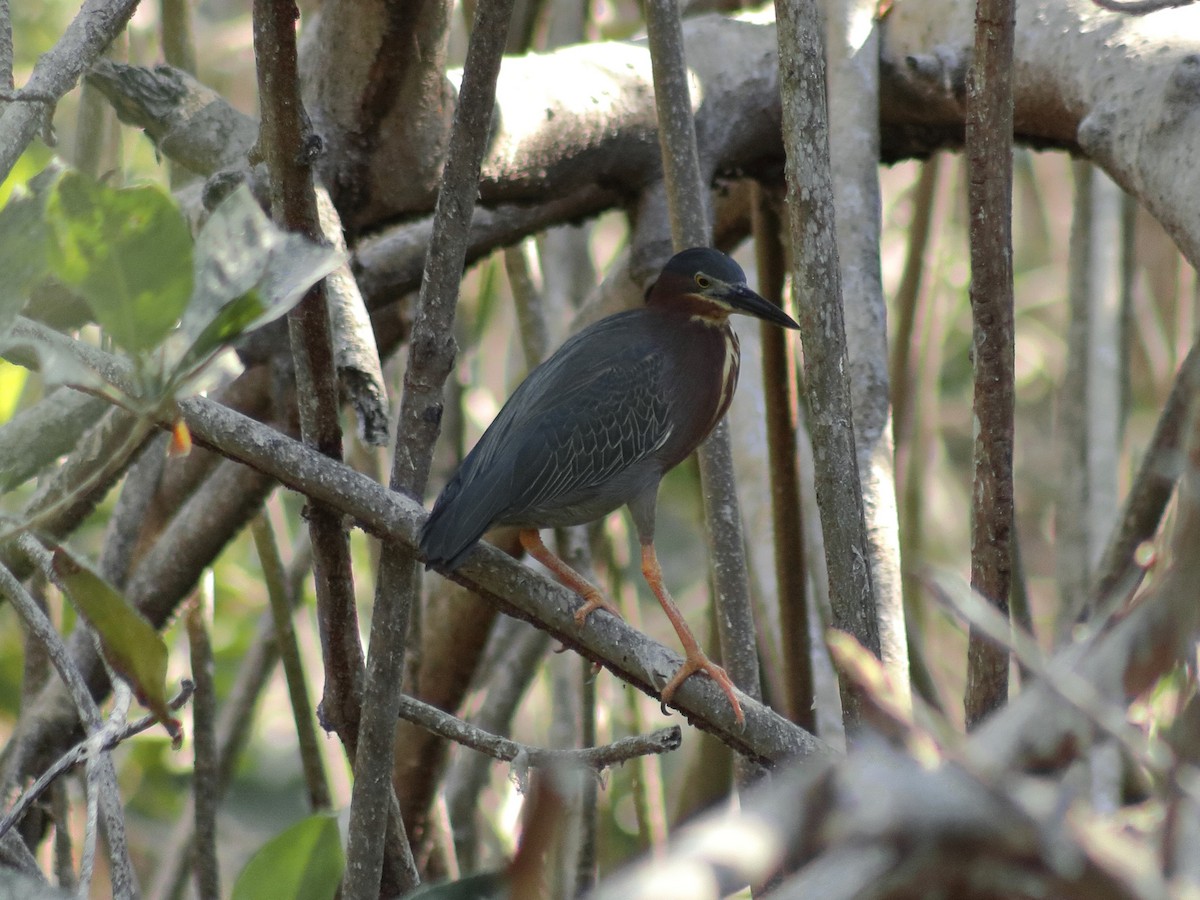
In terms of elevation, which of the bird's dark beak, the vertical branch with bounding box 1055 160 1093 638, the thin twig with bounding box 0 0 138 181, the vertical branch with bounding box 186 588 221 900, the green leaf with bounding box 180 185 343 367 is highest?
the thin twig with bounding box 0 0 138 181

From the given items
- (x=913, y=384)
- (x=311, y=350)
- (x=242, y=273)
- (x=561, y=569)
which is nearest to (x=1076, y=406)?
(x=913, y=384)

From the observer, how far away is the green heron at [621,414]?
89.7 inches

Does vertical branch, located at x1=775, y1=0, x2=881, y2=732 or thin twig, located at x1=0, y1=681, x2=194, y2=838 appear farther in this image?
vertical branch, located at x1=775, y1=0, x2=881, y2=732

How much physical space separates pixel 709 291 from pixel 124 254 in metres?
1.73

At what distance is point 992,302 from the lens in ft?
5.13

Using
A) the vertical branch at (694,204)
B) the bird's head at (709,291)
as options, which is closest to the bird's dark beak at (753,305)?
the bird's head at (709,291)

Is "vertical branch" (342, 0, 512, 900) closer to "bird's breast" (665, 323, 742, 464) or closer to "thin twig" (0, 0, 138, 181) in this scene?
"thin twig" (0, 0, 138, 181)

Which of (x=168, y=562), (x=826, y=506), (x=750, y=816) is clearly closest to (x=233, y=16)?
(x=168, y=562)

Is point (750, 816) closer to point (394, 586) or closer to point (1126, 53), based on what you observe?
point (394, 586)

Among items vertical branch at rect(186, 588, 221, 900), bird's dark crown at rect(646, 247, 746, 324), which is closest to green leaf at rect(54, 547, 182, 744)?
bird's dark crown at rect(646, 247, 746, 324)

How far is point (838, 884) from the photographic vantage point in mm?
507

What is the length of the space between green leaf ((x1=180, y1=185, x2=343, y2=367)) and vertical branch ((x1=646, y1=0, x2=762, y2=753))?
1.13 meters

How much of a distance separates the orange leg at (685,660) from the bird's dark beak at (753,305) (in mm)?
475

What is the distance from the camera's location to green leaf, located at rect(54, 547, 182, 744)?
1084mm
